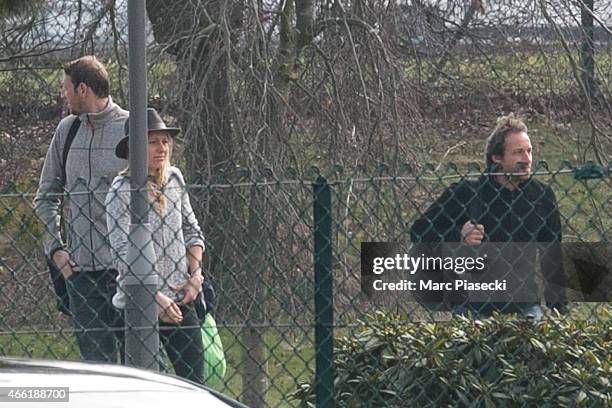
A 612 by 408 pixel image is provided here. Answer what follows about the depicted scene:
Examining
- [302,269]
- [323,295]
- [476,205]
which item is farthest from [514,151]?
[323,295]

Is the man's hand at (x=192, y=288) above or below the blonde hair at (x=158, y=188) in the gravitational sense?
below

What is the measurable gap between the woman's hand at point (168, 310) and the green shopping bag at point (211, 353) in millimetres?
112

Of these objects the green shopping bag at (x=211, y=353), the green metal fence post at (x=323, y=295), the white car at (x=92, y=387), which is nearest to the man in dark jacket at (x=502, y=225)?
the green metal fence post at (x=323, y=295)

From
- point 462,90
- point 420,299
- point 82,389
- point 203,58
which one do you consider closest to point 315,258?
point 420,299

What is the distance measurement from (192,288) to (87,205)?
21.1 inches

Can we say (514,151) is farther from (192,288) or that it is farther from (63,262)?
(63,262)

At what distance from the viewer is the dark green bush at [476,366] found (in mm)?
4812

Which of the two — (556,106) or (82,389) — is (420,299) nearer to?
(82,389)

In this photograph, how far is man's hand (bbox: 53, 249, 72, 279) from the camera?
5352mm

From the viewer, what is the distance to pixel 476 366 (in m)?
4.90

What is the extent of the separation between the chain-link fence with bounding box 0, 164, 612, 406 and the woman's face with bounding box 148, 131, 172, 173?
0.29 m

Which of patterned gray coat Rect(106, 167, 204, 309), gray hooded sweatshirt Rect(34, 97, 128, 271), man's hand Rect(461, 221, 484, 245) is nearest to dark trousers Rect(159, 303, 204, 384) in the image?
patterned gray coat Rect(106, 167, 204, 309)

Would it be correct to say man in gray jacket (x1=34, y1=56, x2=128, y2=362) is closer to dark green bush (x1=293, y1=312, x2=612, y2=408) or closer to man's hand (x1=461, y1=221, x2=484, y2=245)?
dark green bush (x1=293, y1=312, x2=612, y2=408)

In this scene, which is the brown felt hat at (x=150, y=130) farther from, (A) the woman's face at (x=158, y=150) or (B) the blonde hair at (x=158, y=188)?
(B) the blonde hair at (x=158, y=188)
